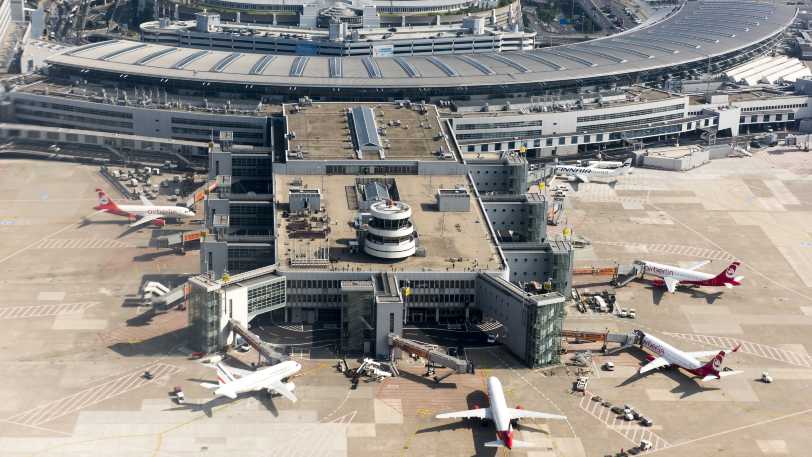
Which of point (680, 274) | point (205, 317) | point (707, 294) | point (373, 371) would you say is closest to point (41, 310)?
point (205, 317)

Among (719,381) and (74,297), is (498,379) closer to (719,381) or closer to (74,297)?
(719,381)

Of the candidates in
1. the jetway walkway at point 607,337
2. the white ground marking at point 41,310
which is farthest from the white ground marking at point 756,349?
the white ground marking at point 41,310

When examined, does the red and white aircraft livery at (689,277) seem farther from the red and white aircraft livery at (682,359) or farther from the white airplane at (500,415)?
the white airplane at (500,415)

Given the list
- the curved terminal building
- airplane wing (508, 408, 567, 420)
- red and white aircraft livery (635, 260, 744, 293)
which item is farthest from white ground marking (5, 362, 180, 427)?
red and white aircraft livery (635, 260, 744, 293)

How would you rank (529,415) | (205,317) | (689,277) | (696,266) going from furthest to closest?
(696,266) → (689,277) → (205,317) → (529,415)

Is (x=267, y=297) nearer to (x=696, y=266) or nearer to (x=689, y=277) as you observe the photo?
(x=689, y=277)
